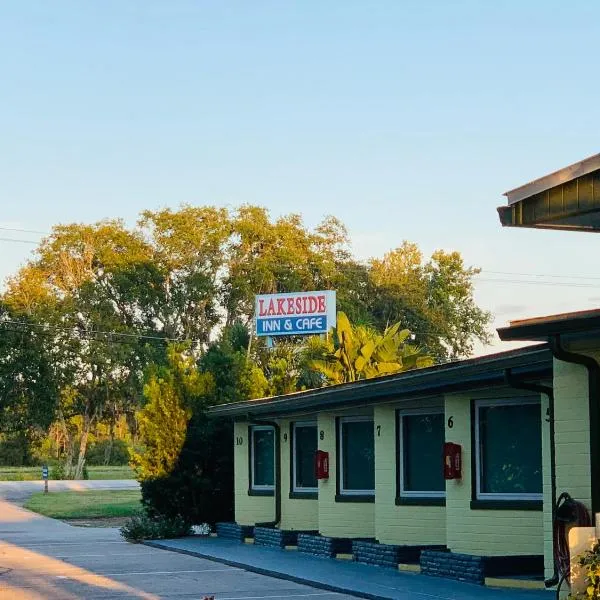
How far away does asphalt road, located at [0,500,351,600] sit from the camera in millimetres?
17078

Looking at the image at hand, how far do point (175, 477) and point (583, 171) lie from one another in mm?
18889

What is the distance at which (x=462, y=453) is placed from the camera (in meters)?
18.6

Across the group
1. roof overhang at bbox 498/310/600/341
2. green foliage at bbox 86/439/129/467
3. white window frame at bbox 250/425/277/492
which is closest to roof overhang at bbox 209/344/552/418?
white window frame at bbox 250/425/277/492

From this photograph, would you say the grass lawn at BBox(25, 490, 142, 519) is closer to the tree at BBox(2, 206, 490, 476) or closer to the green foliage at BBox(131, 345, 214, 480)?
the green foliage at BBox(131, 345, 214, 480)

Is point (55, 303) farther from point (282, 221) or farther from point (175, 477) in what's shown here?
point (175, 477)

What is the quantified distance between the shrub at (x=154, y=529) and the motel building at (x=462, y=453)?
1.59 meters

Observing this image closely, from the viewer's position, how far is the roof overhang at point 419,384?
52.2ft

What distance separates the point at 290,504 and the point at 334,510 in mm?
2644

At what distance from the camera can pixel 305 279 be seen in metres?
83.4

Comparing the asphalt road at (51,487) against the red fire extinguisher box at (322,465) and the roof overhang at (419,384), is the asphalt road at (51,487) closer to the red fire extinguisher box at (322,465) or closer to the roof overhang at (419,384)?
the roof overhang at (419,384)

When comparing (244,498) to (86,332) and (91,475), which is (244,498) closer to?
(91,475)

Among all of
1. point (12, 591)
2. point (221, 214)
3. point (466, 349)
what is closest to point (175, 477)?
point (12, 591)

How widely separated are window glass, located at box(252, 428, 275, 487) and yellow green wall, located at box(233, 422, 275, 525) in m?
0.20

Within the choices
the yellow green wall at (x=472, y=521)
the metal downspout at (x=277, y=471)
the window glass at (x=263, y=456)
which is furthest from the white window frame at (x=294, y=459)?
the yellow green wall at (x=472, y=521)
